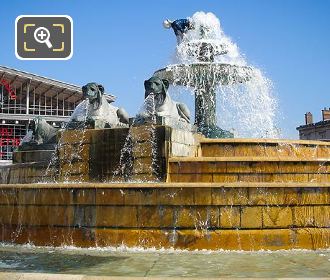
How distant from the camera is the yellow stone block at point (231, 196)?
24.7 feet

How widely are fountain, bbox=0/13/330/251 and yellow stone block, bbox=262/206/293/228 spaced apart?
0.05 feet

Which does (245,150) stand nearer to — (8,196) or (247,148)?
Result: (247,148)

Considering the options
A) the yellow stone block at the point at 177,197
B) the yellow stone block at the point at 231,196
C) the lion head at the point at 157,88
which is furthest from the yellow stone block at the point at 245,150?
the yellow stone block at the point at 177,197

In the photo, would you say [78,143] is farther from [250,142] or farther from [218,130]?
[218,130]

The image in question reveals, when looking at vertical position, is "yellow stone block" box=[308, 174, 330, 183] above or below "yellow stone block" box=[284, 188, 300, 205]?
above

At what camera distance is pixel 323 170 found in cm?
1061

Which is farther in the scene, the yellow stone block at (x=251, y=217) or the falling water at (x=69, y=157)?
the falling water at (x=69, y=157)

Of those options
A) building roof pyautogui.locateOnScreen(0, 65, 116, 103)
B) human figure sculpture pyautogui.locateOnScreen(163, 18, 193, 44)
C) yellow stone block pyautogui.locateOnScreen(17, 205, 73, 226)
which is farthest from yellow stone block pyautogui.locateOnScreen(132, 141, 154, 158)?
building roof pyautogui.locateOnScreen(0, 65, 116, 103)

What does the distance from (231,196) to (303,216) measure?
4.12 ft

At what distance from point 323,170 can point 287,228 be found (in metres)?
3.68

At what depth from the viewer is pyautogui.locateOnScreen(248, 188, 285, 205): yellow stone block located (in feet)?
24.7

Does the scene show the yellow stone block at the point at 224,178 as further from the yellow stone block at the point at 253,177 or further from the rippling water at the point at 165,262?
the rippling water at the point at 165,262

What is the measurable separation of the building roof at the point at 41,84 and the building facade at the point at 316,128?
116 feet

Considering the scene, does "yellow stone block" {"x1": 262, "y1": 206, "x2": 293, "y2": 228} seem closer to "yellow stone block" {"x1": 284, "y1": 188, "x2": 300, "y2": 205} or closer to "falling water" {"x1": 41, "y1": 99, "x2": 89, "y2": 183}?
"yellow stone block" {"x1": 284, "y1": 188, "x2": 300, "y2": 205}
